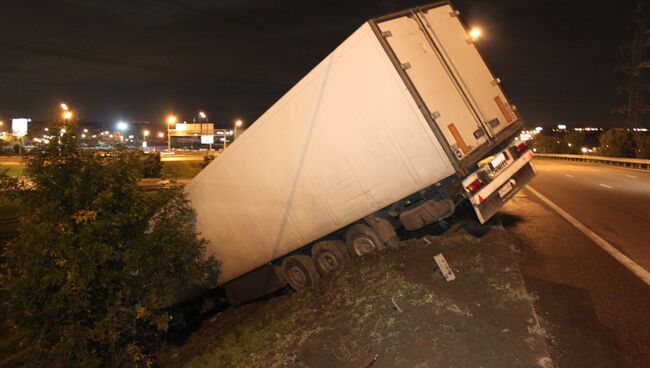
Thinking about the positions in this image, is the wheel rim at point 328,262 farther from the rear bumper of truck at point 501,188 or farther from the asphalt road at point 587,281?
the asphalt road at point 587,281

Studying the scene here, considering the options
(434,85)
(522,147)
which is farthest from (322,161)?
(522,147)

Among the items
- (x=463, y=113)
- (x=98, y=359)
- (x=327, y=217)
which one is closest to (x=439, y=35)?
(x=463, y=113)

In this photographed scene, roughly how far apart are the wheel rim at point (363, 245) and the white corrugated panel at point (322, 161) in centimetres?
50

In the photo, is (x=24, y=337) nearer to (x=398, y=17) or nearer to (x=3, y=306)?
(x=3, y=306)

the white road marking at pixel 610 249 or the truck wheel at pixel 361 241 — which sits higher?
the truck wheel at pixel 361 241

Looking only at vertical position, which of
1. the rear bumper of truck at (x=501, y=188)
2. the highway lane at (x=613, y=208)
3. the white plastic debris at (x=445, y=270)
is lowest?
the highway lane at (x=613, y=208)

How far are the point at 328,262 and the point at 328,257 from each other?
0.09 m

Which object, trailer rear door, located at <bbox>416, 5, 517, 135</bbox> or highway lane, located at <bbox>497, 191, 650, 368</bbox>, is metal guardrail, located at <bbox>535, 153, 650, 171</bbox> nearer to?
highway lane, located at <bbox>497, 191, 650, 368</bbox>

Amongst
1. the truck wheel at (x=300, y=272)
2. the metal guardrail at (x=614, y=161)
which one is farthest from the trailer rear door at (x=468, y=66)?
the metal guardrail at (x=614, y=161)

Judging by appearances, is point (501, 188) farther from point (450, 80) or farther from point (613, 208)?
point (613, 208)

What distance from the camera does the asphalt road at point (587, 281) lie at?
492 cm

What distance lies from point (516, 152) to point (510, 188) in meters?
0.91

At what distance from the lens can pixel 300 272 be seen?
935 centimetres

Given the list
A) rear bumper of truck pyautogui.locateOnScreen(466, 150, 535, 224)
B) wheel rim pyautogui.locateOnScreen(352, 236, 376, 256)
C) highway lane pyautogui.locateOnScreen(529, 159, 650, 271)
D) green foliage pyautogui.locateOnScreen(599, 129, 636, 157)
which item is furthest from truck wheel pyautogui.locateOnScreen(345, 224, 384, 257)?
green foliage pyautogui.locateOnScreen(599, 129, 636, 157)
